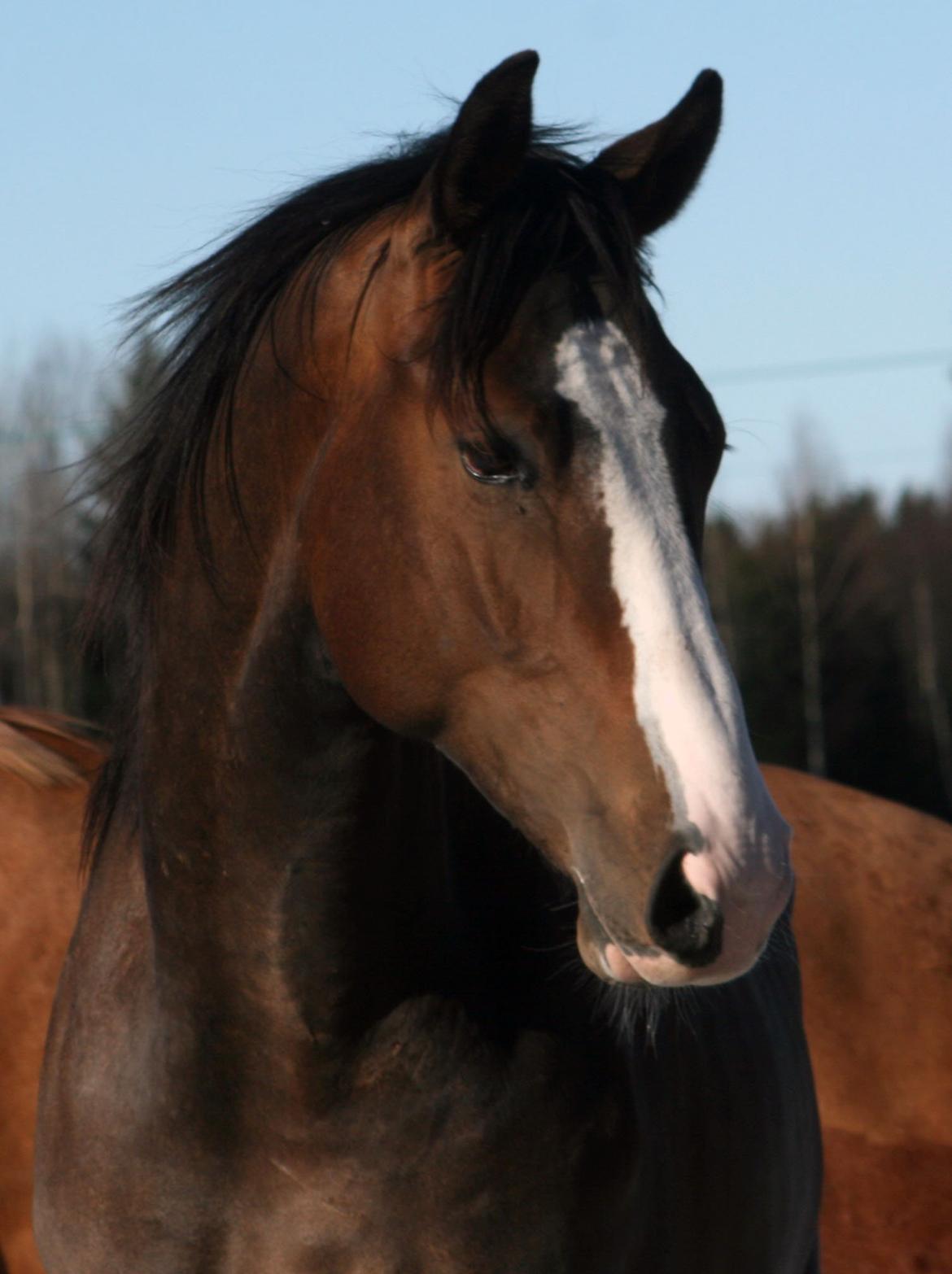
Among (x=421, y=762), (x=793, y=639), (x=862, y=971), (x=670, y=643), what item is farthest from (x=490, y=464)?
(x=793, y=639)

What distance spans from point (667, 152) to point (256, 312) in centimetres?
65

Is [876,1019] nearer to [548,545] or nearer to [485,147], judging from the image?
[548,545]

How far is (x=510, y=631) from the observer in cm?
199

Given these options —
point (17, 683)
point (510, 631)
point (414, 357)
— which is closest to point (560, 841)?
point (510, 631)

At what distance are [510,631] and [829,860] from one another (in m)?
2.94

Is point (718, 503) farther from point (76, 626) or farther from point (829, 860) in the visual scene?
point (829, 860)

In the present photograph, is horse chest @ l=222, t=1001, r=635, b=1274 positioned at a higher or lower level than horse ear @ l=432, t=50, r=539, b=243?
lower

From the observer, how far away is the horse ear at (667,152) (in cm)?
231

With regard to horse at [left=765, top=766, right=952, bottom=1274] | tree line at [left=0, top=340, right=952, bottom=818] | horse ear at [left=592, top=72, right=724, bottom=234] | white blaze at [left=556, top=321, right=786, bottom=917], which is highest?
horse ear at [left=592, top=72, right=724, bottom=234]

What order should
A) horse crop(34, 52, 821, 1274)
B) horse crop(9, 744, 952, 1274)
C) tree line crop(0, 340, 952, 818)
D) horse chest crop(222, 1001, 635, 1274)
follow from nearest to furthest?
horse crop(34, 52, 821, 1274), horse chest crop(222, 1001, 635, 1274), horse crop(9, 744, 952, 1274), tree line crop(0, 340, 952, 818)

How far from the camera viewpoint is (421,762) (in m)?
2.37

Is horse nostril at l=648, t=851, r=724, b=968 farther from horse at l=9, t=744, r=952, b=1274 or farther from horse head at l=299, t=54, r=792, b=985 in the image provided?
horse at l=9, t=744, r=952, b=1274

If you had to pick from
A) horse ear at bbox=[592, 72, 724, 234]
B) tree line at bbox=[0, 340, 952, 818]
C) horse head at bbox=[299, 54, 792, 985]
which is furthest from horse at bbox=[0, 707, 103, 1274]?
tree line at bbox=[0, 340, 952, 818]

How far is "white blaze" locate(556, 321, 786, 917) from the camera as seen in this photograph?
1.78 metres
